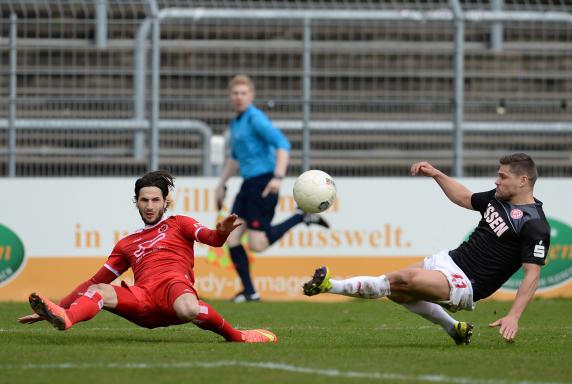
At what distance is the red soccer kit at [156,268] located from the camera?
7.79m

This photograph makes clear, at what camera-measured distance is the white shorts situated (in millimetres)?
7750

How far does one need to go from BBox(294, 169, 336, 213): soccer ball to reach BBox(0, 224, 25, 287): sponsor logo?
539 centimetres

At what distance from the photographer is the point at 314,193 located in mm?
8961

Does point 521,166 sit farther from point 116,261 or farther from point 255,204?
point 255,204

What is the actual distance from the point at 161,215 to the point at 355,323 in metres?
2.67

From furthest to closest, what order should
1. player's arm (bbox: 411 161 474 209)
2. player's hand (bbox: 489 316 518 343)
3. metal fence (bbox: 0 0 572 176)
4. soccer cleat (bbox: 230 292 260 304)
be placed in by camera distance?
metal fence (bbox: 0 0 572 176) → soccer cleat (bbox: 230 292 260 304) → player's arm (bbox: 411 161 474 209) → player's hand (bbox: 489 316 518 343)

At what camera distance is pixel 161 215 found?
835 cm

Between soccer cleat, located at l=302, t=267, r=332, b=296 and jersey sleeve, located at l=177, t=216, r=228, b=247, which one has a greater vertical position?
jersey sleeve, located at l=177, t=216, r=228, b=247

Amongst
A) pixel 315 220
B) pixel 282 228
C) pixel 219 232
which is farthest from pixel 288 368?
pixel 315 220

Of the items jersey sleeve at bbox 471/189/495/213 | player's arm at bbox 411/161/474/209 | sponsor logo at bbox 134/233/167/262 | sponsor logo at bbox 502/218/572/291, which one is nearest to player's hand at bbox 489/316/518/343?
jersey sleeve at bbox 471/189/495/213

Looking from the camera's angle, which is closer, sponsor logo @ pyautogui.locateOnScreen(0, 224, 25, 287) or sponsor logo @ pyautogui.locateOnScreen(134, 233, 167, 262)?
sponsor logo @ pyautogui.locateOnScreen(134, 233, 167, 262)

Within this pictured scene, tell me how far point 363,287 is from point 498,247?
104 cm

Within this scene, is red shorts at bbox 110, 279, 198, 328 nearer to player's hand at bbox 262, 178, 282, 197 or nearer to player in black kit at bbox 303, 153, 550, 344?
player in black kit at bbox 303, 153, 550, 344

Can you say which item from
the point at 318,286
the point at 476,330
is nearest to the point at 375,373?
the point at 318,286
